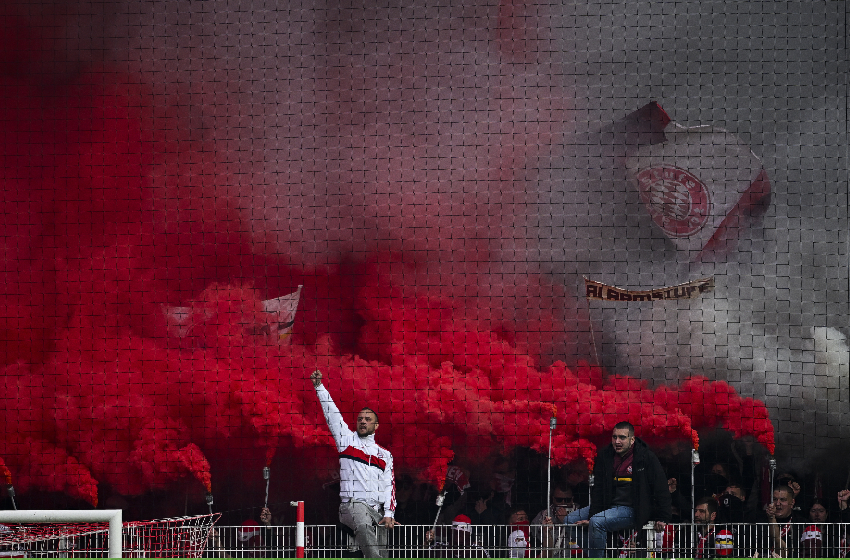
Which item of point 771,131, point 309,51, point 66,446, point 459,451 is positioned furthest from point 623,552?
point 309,51

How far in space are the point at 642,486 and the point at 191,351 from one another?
183 inches

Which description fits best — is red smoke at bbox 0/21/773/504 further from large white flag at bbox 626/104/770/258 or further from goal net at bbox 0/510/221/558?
large white flag at bbox 626/104/770/258

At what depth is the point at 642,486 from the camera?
20.9ft

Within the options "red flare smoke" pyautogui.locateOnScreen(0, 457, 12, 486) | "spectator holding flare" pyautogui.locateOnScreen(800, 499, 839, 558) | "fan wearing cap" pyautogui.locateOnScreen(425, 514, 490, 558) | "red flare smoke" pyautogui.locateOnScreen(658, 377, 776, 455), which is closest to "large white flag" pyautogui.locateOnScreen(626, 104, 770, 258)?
"red flare smoke" pyautogui.locateOnScreen(658, 377, 776, 455)

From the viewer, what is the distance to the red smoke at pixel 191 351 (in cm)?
868

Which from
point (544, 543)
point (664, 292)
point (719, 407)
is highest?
point (664, 292)

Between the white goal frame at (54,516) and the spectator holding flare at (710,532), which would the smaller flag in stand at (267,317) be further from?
the white goal frame at (54,516)

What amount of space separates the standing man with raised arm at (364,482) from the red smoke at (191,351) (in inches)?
79.2

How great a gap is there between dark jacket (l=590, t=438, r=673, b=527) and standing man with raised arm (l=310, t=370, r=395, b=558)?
1.45m

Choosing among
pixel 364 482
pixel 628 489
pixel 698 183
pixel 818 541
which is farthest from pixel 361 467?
pixel 698 183

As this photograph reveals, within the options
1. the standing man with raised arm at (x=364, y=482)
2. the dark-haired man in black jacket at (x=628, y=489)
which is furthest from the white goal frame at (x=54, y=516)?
the dark-haired man in black jacket at (x=628, y=489)

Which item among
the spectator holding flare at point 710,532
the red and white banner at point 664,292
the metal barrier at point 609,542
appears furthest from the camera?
the red and white banner at point 664,292

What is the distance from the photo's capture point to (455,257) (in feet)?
31.9

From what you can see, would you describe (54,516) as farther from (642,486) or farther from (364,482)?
(642,486)
